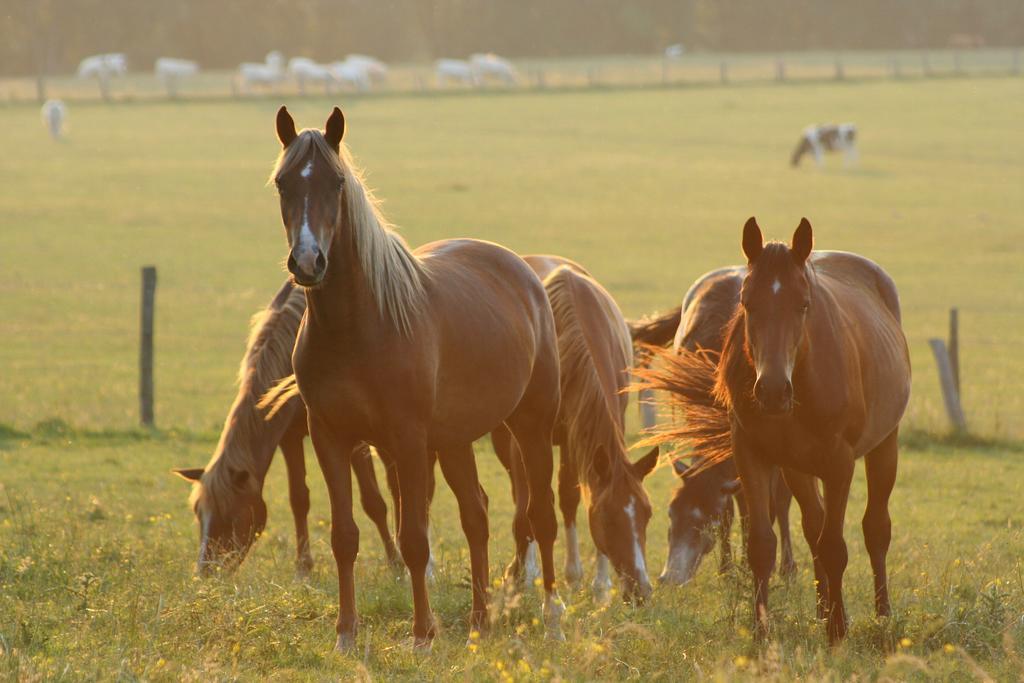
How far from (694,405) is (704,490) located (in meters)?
0.93

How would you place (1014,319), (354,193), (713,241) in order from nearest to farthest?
(354,193) → (1014,319) → (713,241)

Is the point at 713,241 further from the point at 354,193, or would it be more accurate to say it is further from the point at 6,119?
the point at 6,119

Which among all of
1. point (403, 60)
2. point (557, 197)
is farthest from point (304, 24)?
point (557, 197)

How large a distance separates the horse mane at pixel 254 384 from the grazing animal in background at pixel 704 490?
86.3 inches

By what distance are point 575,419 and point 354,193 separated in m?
2.30

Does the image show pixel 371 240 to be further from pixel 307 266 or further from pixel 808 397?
pixel 808 397

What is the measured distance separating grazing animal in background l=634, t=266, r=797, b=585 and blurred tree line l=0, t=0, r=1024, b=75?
3066 inches

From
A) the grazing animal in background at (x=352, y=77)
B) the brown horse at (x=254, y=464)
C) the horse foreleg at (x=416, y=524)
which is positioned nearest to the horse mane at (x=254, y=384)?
the brown horse at (x=254, y=464)

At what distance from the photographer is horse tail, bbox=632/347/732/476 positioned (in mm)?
6641

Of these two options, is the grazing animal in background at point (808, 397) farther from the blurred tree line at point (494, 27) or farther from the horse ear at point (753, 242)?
the blurred tree line at point (494, 27)

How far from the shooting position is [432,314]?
561 cm

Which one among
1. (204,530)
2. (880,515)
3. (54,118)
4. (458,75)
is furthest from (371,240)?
(458,75)

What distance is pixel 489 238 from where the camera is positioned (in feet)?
84.3

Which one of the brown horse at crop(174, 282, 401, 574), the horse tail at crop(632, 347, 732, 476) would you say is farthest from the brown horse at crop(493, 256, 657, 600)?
the brown horse at crop(174, 282, 401, 574)
